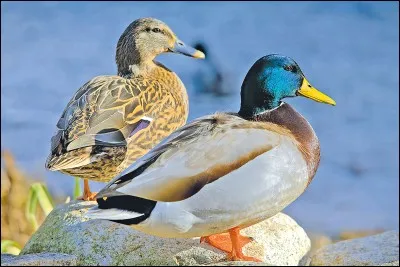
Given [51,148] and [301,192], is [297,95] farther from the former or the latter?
[51,148]

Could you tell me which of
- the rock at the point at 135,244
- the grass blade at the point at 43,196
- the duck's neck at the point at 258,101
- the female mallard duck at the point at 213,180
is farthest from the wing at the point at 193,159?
the grass blade at the point at 43,196

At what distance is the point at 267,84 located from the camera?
4629 millimetres

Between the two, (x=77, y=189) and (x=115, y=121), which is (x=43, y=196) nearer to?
(x=77, y=189)

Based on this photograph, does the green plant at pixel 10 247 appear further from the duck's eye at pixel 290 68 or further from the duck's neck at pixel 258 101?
the duck's eye at pixel 290 68

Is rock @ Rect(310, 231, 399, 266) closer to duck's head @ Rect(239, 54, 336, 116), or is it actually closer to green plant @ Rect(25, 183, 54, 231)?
duck's head @ Rect(239, 54, 336, 116)

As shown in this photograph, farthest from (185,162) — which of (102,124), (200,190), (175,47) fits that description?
(175,47)

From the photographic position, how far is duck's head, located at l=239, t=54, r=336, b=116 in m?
4.63

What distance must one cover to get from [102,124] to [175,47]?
157 cm

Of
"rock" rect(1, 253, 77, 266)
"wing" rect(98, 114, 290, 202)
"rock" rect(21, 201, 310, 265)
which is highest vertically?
"wing" rect(98, 114, 290, 202)

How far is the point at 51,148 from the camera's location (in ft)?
18.1

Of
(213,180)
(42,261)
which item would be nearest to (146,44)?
(213,180)

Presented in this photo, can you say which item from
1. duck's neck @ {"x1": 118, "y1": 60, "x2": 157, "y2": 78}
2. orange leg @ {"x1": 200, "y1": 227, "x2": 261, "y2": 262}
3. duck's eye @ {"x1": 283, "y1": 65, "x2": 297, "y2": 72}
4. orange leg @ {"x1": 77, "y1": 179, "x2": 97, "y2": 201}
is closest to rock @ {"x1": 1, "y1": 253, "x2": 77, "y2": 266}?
orange leg @ {"x1": 200, "y1": 227, "x2": 261, "y2": 262}

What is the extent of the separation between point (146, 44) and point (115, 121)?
133cm

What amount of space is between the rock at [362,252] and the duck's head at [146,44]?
1.96 m
